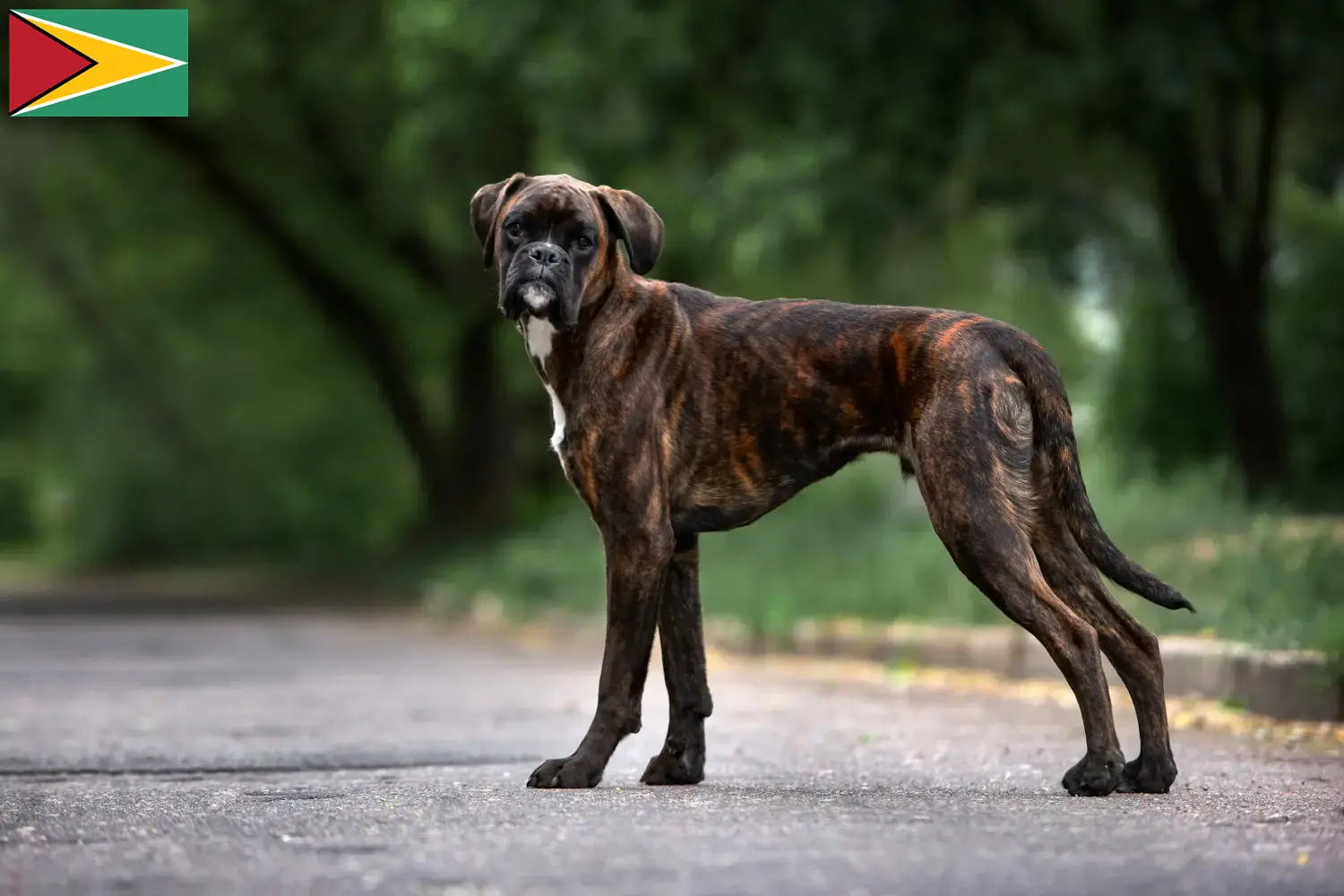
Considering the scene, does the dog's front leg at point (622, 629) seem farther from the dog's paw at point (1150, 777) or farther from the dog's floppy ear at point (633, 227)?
the dog's paw at point (1150, 777)

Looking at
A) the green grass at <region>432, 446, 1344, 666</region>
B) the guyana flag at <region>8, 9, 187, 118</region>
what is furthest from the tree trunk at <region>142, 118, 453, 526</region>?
the green grass at <region>432, 446, 1344, 666</region>

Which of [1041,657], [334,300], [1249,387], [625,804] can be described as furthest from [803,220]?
[334,300]

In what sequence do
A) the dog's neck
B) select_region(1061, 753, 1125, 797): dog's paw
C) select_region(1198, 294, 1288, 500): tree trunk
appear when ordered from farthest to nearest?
select_region(1198, 294, 1288, 500): tree trunk < the dog's neck < select_region(1061, 753, 1125, 797): dog's paw

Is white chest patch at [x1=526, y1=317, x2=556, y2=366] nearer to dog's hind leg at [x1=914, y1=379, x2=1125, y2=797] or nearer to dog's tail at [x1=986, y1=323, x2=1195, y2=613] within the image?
dog's hind leg at [x1=914, y1=379, x2=1125, y2=797]

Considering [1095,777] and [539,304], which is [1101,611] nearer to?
[1095,777]

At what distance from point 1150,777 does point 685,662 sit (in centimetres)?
160

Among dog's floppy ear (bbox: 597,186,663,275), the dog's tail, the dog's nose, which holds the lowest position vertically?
the dog's tail

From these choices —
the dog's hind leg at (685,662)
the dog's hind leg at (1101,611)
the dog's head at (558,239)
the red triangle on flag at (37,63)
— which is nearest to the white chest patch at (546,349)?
the dog's head at (558,239)

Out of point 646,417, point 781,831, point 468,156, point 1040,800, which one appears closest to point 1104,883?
point 781,831

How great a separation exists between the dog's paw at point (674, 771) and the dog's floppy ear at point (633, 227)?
165cm

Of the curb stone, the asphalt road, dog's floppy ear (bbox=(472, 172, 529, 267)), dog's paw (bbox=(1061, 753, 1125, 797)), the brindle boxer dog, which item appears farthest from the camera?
the curb stone

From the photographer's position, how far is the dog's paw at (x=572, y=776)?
6.29 meters

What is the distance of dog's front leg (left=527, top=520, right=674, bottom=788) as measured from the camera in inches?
250

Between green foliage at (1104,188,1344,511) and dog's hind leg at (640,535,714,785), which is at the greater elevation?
green foliage at (1104,188,1344,511)
